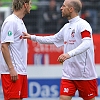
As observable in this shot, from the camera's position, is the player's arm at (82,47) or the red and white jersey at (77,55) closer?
the player's arm at (82,47)

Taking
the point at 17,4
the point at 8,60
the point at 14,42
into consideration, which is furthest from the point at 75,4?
the point at 8,60

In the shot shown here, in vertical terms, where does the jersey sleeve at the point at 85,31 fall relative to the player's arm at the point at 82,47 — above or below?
above

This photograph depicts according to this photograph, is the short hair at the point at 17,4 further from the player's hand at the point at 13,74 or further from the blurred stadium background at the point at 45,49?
the blurred stadium background at the point at 45,49

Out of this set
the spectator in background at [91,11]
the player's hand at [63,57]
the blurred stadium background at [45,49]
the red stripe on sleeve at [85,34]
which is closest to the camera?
the player's hand at [63,57]

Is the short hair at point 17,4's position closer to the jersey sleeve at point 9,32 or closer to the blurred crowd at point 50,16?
the jersey sleeve at point 9,32

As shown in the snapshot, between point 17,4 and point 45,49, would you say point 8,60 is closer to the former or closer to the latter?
point 17,4

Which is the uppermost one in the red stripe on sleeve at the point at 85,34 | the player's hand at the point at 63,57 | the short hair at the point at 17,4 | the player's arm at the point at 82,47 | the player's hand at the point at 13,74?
the short hair at the point at 17,4

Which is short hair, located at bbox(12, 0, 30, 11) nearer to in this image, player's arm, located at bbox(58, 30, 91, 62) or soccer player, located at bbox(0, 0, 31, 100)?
soccer player, located at bbox(0, 0, 31, 100)

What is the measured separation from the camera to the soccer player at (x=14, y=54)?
7.36 m

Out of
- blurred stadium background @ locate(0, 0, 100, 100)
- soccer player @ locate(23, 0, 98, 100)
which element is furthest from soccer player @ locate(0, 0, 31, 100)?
blurred stadium background @ locate(0, 0, 100, 100)

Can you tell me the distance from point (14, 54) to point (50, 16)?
25.7ft

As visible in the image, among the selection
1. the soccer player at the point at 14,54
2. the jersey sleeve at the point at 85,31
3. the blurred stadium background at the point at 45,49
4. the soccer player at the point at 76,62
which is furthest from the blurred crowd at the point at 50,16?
the soccer player at the point at 14,54

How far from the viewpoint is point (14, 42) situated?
7477mm

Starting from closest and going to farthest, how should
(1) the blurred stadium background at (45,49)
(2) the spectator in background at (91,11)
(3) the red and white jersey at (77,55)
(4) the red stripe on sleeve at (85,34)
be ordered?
(4) the red stripe on sleeve at (85,34)
(3) the red and white jersey at (77,55)
(1) the blurred stadium background at (45,49)
(2) the spectator in background at (91,11)
